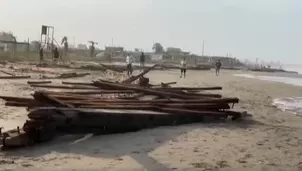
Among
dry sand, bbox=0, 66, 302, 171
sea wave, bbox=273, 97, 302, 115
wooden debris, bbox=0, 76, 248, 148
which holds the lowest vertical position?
sea wave, bbox=273, 97, 302, 115

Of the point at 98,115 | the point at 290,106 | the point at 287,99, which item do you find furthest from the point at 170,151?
the point at 287,99

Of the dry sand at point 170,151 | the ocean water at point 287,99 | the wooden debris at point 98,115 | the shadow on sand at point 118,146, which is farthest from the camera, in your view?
the ocean water at point 287,99

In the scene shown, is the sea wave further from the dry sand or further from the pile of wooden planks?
the dry sand

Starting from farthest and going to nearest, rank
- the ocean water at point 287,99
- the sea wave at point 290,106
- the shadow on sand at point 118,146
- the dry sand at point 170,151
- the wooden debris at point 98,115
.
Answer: the ocean water at point 287,99
the sea wave at point 290,106
the wooden debris at point 98,115
the shadow on sand at point 118,146
the dry sand at point 170,151

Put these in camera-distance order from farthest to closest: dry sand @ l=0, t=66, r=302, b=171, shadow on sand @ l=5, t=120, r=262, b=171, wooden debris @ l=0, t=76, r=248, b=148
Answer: wooden debris @ l=0, t=76, r=248, b=148
shadow on sand @ l=5, t=120, r=262, b=171
dry sand @ l=0, t=66, r=302, b=171

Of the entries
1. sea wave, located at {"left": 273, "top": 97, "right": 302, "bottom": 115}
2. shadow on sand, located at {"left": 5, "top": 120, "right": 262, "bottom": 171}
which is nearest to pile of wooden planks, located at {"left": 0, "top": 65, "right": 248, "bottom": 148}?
shadow on sand, located at {"left": 5, "top": 120, "right": 262, "bottom": 171}

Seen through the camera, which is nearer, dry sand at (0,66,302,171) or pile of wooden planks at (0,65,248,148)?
dry sand at (0,66,302,171)

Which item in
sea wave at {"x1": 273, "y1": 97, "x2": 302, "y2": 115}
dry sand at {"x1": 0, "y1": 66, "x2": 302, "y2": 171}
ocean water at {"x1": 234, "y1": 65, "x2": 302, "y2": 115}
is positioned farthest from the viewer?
ocean water at {"x1": 234, "y1": 65, "x2": 302, "y2": 115}

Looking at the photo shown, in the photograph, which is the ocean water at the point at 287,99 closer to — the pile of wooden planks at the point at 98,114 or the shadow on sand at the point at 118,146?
the pile of wooden planks at the point at 98,114

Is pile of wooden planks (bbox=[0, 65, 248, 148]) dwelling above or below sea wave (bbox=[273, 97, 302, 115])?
above

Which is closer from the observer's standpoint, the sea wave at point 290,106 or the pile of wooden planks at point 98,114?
the pile of wooden planks at point 98,114

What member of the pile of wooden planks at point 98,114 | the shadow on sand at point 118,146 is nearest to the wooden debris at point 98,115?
the pile of wooden planks at point 98,114

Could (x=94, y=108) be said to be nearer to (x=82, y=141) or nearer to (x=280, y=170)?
(x=82, y=141)

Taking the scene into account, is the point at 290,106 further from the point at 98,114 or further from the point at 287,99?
the point at 98,114
